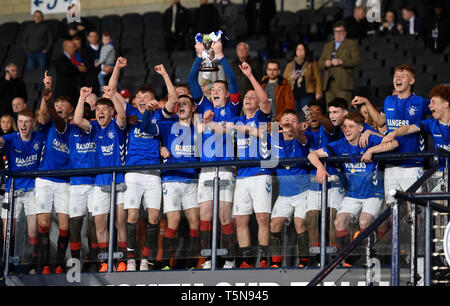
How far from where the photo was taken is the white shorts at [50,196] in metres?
9.57

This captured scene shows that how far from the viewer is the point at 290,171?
8.73 metres

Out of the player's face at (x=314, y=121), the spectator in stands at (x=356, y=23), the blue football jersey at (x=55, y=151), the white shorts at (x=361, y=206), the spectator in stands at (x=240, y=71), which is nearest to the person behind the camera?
the white shorts at (x=361, y=206)

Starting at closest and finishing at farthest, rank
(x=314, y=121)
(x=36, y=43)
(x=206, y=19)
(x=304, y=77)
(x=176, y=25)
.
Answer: (x=314, y=121) < (x=304, y=77) < (x=206, y=19) < (x=176, y=25) < (x=36, y=43)

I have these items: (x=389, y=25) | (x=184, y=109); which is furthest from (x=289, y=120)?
(x=389, y=25)

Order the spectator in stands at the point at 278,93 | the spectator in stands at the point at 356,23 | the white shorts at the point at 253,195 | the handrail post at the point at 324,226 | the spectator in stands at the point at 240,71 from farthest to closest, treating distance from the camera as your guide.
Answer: the spectator in stands at the point at 356,23
the spectator in stands at the point at 240,71
the spectator in stands at the point at 278,93
the white shorts at the point at 253,195
the handrail post at the point at 324,226

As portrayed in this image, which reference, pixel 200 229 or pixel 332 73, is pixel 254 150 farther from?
pixel 332 73

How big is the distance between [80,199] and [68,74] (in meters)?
4.77

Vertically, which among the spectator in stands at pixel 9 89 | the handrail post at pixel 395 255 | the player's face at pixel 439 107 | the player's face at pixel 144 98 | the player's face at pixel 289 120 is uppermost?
the spectator in stands at pixel 9 89

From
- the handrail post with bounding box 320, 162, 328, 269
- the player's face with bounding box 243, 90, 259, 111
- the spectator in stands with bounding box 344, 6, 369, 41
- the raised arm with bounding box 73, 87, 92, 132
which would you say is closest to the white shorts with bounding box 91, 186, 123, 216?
the raised arm with bounding box 73, 87, 92, 132

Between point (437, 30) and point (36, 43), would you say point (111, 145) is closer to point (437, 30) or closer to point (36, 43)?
point (437, 30)

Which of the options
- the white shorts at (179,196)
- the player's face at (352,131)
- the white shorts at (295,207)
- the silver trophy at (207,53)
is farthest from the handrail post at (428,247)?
the silver trophy at (207,53)

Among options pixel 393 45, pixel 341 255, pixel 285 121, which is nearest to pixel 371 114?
pixel 285 121

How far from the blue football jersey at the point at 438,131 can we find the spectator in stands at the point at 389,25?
6.51 metres

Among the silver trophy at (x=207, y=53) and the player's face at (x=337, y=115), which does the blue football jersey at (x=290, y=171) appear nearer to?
the player's face at (x=337, y=115)
